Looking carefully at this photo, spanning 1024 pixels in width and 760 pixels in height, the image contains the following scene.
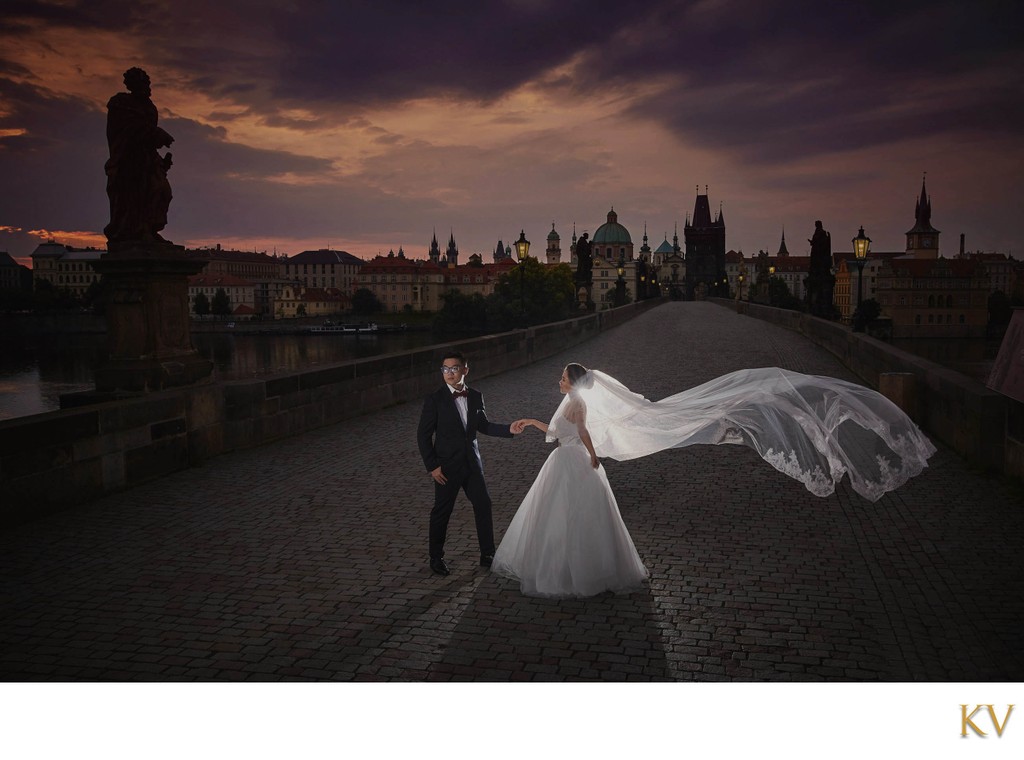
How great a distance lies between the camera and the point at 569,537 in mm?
5320

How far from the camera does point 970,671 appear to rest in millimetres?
4117

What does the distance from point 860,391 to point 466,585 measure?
425cm

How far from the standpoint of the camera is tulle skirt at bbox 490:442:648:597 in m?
5.26

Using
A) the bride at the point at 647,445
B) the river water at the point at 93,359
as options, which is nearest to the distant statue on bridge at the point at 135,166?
the river water at the point at 93,359

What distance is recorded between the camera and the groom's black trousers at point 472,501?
5719mm

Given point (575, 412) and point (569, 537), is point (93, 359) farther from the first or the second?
point (569, 537)

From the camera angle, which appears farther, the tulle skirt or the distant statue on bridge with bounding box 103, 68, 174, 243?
the distant statue on bridge with bounding box 103, 68, 174, 243

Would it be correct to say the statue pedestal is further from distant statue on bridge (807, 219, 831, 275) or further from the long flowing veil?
distant statue on bridge (807, 219, 831, 275)

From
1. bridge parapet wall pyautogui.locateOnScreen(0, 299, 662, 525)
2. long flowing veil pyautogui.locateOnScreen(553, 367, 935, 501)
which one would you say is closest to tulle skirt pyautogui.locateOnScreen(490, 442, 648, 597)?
long flowing veil pyautogui.locateOnScreen(553, 367, 935, 501)

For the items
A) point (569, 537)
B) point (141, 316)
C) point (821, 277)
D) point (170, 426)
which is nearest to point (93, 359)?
point (821, 277)

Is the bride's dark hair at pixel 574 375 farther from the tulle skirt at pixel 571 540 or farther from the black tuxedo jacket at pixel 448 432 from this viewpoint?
the black tuxedo jacket at pixel 448 432

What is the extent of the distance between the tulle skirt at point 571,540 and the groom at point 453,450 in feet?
1.38

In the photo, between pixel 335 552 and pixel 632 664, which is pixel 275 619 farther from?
pixel 632 664

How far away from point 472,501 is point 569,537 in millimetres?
886
